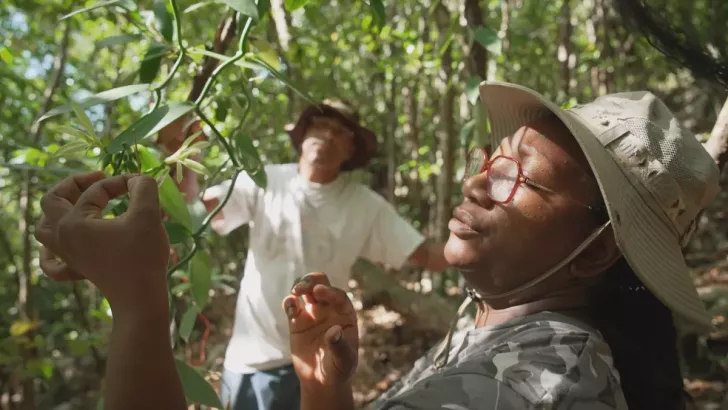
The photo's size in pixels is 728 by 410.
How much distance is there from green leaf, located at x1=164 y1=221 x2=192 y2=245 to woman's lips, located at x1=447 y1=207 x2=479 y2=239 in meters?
0.39

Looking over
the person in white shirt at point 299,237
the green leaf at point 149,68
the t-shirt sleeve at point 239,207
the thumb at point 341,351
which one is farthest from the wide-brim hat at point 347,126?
the thumb at point 341,351

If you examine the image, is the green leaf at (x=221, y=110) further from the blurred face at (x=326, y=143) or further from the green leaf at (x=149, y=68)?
the blurred face at (x=326, y=143)

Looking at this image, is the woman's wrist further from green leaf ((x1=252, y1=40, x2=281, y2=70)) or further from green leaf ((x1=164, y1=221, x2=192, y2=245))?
green leaf ((x1=252, y1=40, x2=281, y2=70))

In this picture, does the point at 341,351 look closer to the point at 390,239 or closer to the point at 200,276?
the point at 200,276

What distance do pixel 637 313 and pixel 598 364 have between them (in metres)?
0.19

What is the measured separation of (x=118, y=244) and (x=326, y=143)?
1.20m

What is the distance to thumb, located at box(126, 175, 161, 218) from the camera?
0.51m

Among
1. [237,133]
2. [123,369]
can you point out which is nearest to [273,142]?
[237,133]

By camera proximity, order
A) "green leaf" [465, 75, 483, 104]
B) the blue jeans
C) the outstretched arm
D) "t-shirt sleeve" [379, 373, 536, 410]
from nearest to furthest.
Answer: the outstretched arm < "t-shirt sleeve" [379, 373, 536, 410] < "green leaf" [465, 75, 483, 104] < the blue jeans

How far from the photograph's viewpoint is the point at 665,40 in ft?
3.85

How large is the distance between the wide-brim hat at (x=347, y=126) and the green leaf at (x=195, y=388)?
102 cm

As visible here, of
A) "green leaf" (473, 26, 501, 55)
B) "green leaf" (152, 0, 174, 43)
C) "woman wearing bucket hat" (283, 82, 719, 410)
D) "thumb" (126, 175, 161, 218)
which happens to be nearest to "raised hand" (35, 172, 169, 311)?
"thumb" (126, 175, 161, 218)

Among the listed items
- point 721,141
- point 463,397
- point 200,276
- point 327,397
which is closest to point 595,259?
point 463,397

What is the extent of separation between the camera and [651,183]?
0.74 metres
